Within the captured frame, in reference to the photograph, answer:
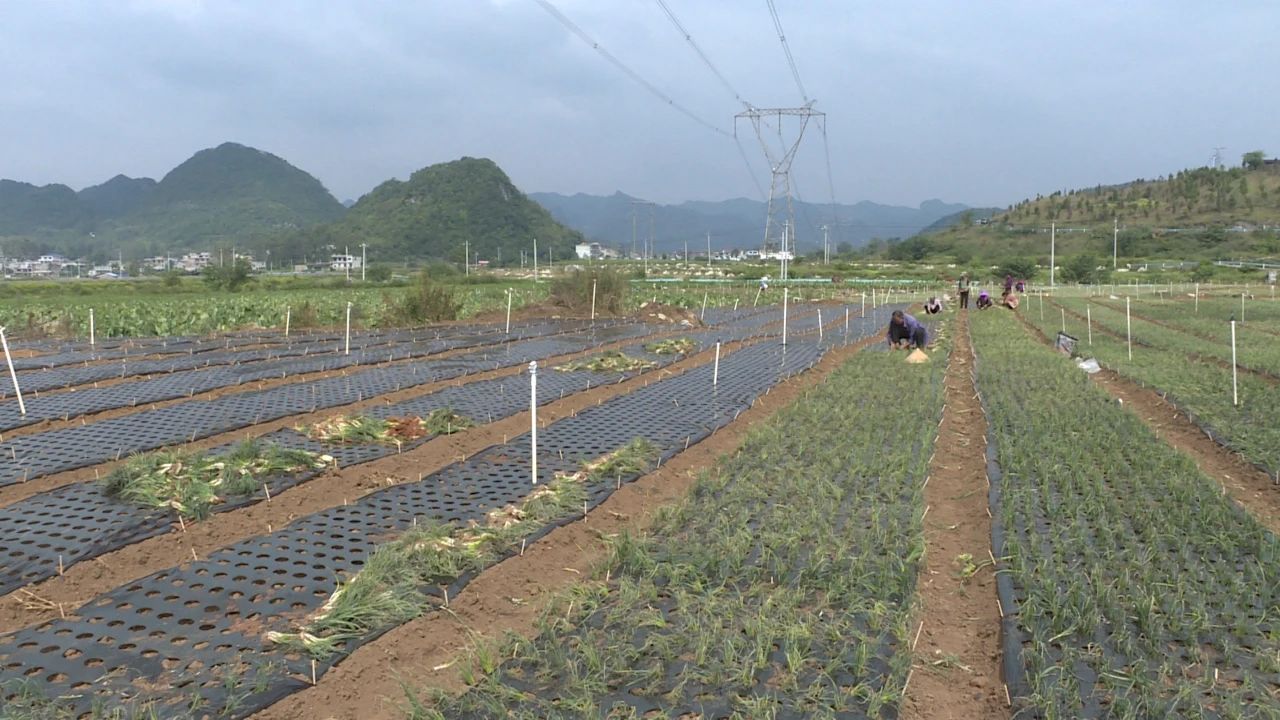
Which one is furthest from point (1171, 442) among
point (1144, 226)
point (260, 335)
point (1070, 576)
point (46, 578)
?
point (1144, 226)

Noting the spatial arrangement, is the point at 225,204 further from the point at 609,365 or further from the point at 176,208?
the point at 609,365

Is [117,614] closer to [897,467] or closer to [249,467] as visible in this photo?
[249,467]

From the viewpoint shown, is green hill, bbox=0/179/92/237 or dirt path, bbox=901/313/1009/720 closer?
dirt path, bbox=901/313/1009/720

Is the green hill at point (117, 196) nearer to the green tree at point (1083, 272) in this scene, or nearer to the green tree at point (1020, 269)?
the green tree at point (1020, 269)

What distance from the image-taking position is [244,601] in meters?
4.39

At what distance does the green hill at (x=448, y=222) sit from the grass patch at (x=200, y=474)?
7363cm

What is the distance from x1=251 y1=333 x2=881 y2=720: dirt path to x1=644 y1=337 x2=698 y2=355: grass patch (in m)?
8.52

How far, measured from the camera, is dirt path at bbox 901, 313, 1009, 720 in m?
3.63

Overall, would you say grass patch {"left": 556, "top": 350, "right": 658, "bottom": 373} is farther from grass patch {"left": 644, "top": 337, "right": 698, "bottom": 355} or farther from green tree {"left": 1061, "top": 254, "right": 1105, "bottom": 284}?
green tree {"left": 1061, "top": 254, "right": 1105, "bottom": 284}

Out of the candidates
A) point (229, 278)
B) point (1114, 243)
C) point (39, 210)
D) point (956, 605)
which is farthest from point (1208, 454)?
point (39, 210)

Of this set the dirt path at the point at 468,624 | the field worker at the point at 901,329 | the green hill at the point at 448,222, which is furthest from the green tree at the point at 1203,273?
the green hill at the point at 448,222

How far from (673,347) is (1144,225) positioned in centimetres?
8277

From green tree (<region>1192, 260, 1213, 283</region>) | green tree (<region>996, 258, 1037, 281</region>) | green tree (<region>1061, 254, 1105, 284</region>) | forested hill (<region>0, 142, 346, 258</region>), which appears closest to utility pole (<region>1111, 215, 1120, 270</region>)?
green tree (<region>1192, 260, 1213, 283</region>)

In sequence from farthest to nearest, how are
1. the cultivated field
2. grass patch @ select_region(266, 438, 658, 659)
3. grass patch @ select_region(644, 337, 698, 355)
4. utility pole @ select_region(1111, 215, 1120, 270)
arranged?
1. utility pole @ select_region(1111, 215, 1120, 270)
2. grass patch @ select_region(644, 337, 698, 355)
3. grass patch @ select_region(266, 438, 658, 659)
4. the cultivated field
